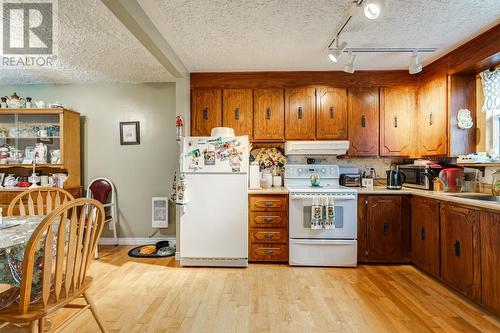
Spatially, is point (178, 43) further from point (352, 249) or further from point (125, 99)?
point (352, 249)

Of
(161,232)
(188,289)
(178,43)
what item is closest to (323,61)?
(178,43)

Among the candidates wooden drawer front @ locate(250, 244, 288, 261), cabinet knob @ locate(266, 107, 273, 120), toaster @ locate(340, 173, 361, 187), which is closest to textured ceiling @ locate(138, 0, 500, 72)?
cabinet knob @ locate(266, 107, 273, 120)

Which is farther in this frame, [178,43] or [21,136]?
[21,136]

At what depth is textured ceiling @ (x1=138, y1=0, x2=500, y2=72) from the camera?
86.7 inches

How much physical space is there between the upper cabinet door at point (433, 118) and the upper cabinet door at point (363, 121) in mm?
525

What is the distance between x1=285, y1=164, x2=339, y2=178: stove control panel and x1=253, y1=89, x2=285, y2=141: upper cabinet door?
1.53 feet

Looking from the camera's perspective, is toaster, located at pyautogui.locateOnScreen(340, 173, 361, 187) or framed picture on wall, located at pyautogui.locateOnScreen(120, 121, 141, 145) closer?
toaster, located at pyautogui.locateOnScreen(340, 173, 361, 187)

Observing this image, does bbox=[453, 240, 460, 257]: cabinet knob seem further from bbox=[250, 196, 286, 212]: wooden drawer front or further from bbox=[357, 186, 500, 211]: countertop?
bbox=[250, 196, 286, 212]: wooden drawer front

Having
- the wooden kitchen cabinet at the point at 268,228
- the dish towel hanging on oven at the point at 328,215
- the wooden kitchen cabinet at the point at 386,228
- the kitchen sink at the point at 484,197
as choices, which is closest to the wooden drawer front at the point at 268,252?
the wooden kitchen cabinet at the point at 268,228

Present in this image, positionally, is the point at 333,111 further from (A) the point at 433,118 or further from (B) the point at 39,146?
(B) the point at 39,146

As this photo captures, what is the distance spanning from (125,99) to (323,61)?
2.85 metres

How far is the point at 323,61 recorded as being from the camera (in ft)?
11.1

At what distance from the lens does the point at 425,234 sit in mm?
2984

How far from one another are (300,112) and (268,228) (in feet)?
5.06
